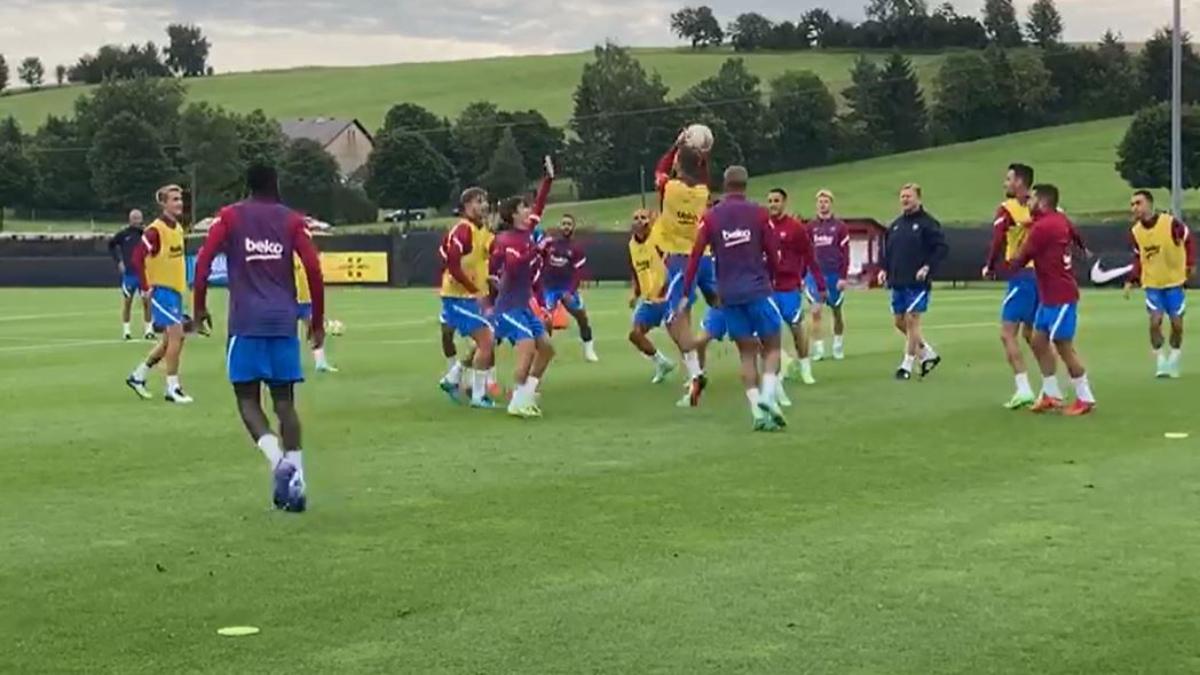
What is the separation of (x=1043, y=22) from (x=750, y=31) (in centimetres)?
2556

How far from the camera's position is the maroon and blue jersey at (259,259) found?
1081 cm

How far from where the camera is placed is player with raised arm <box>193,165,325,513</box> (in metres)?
10.8

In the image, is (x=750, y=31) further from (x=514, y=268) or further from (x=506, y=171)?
(x=514, y=268)

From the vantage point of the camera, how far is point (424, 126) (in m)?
118

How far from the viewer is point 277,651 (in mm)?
7098

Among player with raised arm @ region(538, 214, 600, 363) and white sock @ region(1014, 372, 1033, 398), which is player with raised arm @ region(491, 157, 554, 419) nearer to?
white sock @ region(1014, 372, 1033, 398)

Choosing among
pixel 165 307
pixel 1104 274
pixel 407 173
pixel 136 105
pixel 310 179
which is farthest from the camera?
pixel 136 105

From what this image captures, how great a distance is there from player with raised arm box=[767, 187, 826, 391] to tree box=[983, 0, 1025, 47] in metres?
127

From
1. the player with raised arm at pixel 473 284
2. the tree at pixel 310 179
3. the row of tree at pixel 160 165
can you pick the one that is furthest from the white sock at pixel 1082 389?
the tree at pixel 310 179

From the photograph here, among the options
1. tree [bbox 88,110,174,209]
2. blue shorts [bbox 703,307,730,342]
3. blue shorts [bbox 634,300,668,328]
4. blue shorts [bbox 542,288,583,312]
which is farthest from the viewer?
tree [bbox 88,110,174,209]

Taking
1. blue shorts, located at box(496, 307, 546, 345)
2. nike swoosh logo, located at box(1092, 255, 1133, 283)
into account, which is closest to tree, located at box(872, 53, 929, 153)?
nike swoosh logo, located at box(1092, 255, 1133, 283)

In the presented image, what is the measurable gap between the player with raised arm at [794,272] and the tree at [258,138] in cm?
8796

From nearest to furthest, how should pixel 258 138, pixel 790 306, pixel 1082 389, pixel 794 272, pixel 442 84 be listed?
1. pixel 1082 389
2. pixel 790 306
3. pixel 794 272
4. pixel 258 138
5. pixel 442 84

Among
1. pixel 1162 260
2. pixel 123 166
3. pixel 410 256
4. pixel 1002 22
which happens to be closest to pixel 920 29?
pixel 1002 22
